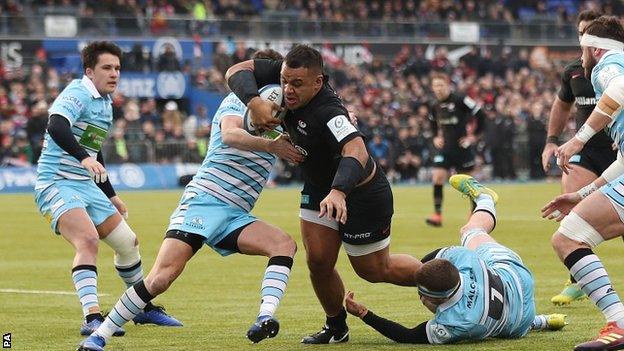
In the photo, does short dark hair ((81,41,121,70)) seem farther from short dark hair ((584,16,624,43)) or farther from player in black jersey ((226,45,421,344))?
short dark hair ((584,16,624,43))

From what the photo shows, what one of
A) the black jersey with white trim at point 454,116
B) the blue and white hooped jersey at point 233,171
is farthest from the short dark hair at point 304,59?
the black jersey with white trim at point 454,116

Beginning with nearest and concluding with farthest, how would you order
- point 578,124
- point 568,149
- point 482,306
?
1. point 568,149
2. point 482,306
3. point 578,124

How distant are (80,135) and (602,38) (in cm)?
451

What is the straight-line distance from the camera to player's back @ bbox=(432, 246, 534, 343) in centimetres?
898

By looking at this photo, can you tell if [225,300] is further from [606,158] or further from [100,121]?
[606,158]

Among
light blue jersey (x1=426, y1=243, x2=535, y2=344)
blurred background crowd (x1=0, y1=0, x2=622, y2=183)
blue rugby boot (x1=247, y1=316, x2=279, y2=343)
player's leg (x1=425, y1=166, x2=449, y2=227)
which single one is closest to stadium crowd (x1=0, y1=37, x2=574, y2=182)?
blurred background crowd (x1=0, y1=0, x2=622, y2=183)

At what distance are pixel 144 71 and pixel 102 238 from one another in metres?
28.6

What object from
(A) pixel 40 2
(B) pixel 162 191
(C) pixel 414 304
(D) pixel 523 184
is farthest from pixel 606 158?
(A) pixel 40 2

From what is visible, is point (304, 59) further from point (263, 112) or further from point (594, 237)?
point (594, 237)

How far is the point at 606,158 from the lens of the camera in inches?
488

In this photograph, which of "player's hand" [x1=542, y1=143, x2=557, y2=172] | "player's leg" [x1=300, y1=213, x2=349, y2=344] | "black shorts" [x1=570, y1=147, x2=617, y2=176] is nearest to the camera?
"player's leg" [x1=300, y1=213, x2=349, y2=344]

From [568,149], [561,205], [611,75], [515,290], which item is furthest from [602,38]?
[515,290]

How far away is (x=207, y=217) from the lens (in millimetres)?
9461

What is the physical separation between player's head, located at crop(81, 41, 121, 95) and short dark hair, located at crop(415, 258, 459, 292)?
141 inches
